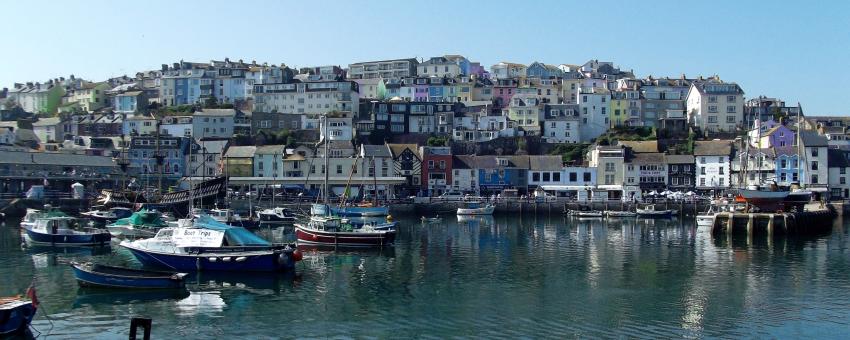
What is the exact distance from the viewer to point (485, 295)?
31.7m

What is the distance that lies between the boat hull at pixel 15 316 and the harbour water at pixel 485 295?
3.83ft

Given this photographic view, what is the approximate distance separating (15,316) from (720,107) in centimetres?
9555

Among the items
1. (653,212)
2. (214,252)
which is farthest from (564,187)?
(214,252)

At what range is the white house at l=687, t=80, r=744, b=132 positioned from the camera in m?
103

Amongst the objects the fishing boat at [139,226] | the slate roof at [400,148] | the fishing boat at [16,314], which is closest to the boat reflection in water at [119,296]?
the fishing boat at [16,314]

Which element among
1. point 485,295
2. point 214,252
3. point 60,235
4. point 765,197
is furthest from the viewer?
point 765,197

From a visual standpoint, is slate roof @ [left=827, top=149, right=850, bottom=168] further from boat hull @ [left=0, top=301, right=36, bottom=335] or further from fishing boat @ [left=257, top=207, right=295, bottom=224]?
boat hull @ [left=0, top=301, right=36, bottom=335]

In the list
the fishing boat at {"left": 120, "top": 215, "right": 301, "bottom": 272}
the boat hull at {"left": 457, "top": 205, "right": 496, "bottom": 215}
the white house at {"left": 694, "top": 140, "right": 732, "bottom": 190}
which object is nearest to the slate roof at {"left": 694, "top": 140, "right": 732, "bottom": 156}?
the white house at {"left": 694, "top": 140, "right": 732, "bottom": 190}

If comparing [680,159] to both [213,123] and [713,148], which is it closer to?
[713,148]

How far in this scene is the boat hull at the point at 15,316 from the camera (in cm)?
2331

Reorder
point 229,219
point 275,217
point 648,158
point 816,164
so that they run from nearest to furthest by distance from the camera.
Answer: point 229,219
point 275,217
point 816,164
point 648,158

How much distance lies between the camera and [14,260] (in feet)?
136

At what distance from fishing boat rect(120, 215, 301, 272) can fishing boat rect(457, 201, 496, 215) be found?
4126cm

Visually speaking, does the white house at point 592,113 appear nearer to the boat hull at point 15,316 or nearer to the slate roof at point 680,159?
the slate roof at point 680,159
